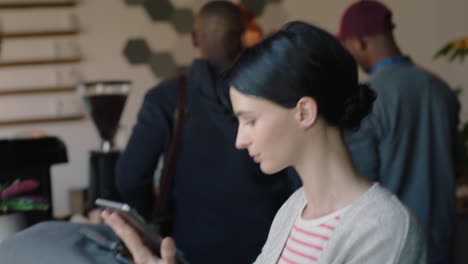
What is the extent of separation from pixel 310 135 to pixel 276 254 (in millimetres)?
185

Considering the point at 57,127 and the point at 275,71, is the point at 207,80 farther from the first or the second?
the point at 57,127

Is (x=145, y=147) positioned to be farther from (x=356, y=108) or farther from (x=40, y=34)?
(x=40, y=34)

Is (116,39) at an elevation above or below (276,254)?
below

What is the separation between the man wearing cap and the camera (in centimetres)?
196

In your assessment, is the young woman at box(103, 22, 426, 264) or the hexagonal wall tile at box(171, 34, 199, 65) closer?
the young woman at box(103, 22, 426, 264)

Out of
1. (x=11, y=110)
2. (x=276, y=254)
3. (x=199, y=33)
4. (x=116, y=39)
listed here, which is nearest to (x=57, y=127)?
(x=11, y=110)

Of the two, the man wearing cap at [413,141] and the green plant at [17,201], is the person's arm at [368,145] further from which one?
the green plant at [17,201]

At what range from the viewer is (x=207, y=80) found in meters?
1.59

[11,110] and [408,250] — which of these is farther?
[11,110]

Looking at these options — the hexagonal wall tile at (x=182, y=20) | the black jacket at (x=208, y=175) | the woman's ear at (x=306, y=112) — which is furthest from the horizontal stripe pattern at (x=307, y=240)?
the hexagonal wall tile at (x=182, y=20)

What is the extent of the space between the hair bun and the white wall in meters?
3.06

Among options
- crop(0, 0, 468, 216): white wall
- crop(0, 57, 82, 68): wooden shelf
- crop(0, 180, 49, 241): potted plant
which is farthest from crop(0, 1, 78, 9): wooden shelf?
crop(0, 180, 49, 241): potted plant

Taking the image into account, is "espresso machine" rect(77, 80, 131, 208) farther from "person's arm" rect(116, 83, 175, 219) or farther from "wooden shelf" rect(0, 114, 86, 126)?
"wooden shelf" rect(0, 114, 86, 126)

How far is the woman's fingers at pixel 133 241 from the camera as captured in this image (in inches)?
34.9
